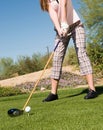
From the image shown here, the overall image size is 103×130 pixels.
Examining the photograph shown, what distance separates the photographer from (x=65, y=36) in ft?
21.9

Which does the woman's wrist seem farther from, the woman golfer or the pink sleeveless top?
the pink sleeveless top

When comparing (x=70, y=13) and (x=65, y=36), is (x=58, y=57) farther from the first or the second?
(x=70, y=13)

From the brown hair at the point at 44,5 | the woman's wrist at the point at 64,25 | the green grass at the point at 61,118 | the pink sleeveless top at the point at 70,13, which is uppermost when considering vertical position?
the brown hair at the point at 44,5

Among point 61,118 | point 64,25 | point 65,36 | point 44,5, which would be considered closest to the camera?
point 61,118

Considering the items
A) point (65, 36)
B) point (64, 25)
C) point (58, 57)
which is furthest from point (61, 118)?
point (58, 57)

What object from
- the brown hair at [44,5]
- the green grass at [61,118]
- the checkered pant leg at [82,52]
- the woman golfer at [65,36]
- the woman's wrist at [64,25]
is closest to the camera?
the green grass at [61,118]

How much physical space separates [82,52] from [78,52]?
0.07 m

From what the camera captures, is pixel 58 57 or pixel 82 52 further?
pixel 58 57

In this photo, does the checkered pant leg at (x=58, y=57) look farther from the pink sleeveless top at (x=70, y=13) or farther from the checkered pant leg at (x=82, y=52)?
the pink sleeveless top at (x=70, y=13)

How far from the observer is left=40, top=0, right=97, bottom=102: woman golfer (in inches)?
259

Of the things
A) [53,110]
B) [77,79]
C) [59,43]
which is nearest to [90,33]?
[77,79]

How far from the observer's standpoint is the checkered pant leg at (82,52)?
6.69 m

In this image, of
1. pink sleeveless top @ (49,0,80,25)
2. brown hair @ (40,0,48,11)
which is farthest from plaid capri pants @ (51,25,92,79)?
brown hair @ (40,0,48,11)

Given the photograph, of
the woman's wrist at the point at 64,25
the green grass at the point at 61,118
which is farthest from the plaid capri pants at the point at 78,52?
the green grass at the point at 61,118
